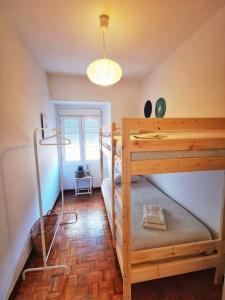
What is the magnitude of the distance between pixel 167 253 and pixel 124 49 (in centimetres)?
260

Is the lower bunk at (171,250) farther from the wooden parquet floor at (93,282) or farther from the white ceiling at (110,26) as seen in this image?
the white ceiling at (110,26)

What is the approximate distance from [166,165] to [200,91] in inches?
47.4

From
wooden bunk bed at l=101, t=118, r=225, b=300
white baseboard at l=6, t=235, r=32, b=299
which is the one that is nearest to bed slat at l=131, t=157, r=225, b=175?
wooden bunk bed at l=101, t=118, r=225, b=300

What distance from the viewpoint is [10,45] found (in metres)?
1.70

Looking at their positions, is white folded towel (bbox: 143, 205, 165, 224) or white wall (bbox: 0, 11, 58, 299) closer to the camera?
white wall (bbox: 0, 11, 58, 299)

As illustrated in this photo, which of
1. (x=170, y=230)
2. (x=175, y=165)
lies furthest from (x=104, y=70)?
(x=170, y=230)

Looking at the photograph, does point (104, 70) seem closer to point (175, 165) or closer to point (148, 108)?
point (175, 165)

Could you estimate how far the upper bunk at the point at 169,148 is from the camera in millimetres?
1226

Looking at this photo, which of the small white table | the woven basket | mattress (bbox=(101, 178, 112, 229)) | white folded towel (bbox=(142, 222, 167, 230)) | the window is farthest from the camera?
the window

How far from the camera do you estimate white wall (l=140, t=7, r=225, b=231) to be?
63.9 inches

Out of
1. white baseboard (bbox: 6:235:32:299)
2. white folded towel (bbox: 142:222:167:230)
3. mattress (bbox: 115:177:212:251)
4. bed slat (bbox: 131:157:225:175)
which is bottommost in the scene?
white baseboard (bbox: 6:235:32:299)

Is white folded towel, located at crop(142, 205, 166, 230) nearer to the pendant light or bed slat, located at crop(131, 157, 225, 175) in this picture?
bed slat, located at crop(131, 157, 225, 175)

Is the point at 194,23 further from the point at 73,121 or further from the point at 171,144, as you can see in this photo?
the point at 73,121

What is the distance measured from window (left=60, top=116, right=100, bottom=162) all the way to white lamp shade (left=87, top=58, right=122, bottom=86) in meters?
2.48
